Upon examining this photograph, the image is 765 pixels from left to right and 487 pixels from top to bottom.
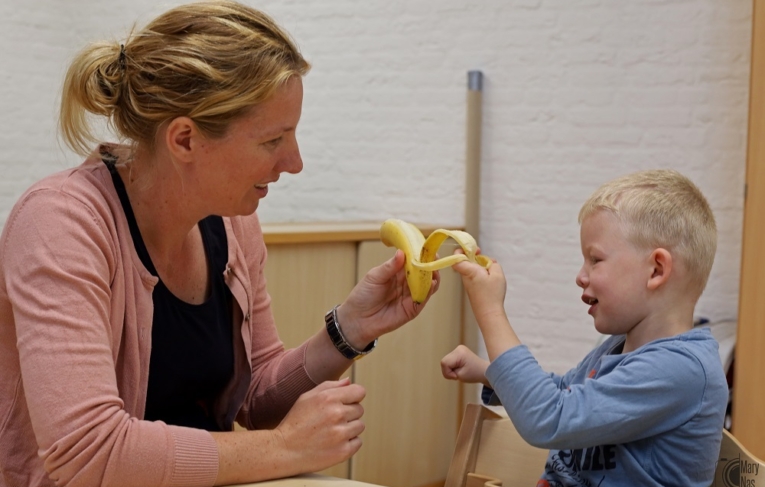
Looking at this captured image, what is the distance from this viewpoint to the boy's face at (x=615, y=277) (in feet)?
4.94

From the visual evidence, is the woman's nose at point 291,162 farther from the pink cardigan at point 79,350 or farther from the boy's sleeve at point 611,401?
the boy's sleeve at point 611,401

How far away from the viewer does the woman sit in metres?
1.25

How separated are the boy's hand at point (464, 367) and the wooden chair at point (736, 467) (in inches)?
17.1

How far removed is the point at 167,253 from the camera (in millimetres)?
1585

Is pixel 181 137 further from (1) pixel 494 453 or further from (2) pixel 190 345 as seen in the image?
(1) pixel 494 453

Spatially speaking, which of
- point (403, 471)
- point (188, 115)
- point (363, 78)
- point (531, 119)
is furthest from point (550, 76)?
point (188, 115)

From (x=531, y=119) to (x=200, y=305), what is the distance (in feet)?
8.25

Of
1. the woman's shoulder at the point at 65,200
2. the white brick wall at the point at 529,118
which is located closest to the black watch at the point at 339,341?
the woman's shoulder at the point at 65,200

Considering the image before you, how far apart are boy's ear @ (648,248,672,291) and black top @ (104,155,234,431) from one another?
0.77 m

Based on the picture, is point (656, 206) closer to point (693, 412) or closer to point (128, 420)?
point (693, 412)

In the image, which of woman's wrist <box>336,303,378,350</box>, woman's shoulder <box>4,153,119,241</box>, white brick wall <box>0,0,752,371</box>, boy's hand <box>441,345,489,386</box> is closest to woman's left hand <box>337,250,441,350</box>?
woman's wrist <box>336,303,378,350</box>

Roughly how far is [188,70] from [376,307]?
593mm

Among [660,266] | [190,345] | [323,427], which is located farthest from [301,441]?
[660,266]

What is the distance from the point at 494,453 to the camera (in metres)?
1.61
